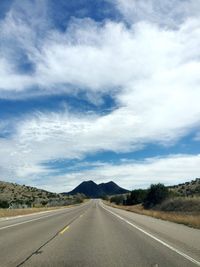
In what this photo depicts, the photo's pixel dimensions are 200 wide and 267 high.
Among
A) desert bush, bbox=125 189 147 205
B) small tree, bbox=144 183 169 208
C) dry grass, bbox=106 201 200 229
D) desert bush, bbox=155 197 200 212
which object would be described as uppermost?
desert bush, bbox=125 189 147 205

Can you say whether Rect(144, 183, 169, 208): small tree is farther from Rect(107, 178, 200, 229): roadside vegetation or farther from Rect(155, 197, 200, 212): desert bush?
Rect(155, 197, 200, 212): desert bush

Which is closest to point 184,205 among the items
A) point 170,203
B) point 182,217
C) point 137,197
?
point 170,203

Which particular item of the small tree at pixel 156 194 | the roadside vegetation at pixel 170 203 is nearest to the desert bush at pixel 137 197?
the roadside vegetation at pixel 170 203

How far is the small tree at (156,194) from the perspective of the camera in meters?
81.1

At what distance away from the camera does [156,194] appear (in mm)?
83938

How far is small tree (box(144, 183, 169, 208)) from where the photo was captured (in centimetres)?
8112

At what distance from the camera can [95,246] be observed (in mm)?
14602

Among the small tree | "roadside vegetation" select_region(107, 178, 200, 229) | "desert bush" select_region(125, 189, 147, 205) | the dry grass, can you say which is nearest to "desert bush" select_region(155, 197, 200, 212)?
"roadside vegetation" select_region(107, 178, 200, 229)

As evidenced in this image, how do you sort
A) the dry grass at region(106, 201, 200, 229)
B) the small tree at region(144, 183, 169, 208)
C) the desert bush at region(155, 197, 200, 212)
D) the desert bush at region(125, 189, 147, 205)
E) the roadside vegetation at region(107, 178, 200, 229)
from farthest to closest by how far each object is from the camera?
1. the desert bush at region(125, 189, 147, 205)
2. the small tree at region(144, 183, 169, 208)
3. the desert bush at region(155, 197, 200, 212)
4. the roadside vegetation at region(107, 178, 200, 229)
5. the dry grass at region(106, 201, 200, 229)

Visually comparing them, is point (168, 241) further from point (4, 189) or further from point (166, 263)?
point (4, 189)

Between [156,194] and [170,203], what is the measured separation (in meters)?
19.9

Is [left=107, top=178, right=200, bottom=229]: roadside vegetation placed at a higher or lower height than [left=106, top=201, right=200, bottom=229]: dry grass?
higher

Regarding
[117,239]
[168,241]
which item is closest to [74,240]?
[117,239]

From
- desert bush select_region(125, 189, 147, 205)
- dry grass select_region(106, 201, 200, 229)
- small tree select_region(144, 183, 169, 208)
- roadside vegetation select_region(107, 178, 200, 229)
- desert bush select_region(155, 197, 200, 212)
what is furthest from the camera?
desert bush select_region(125, 189, 147, 205)
